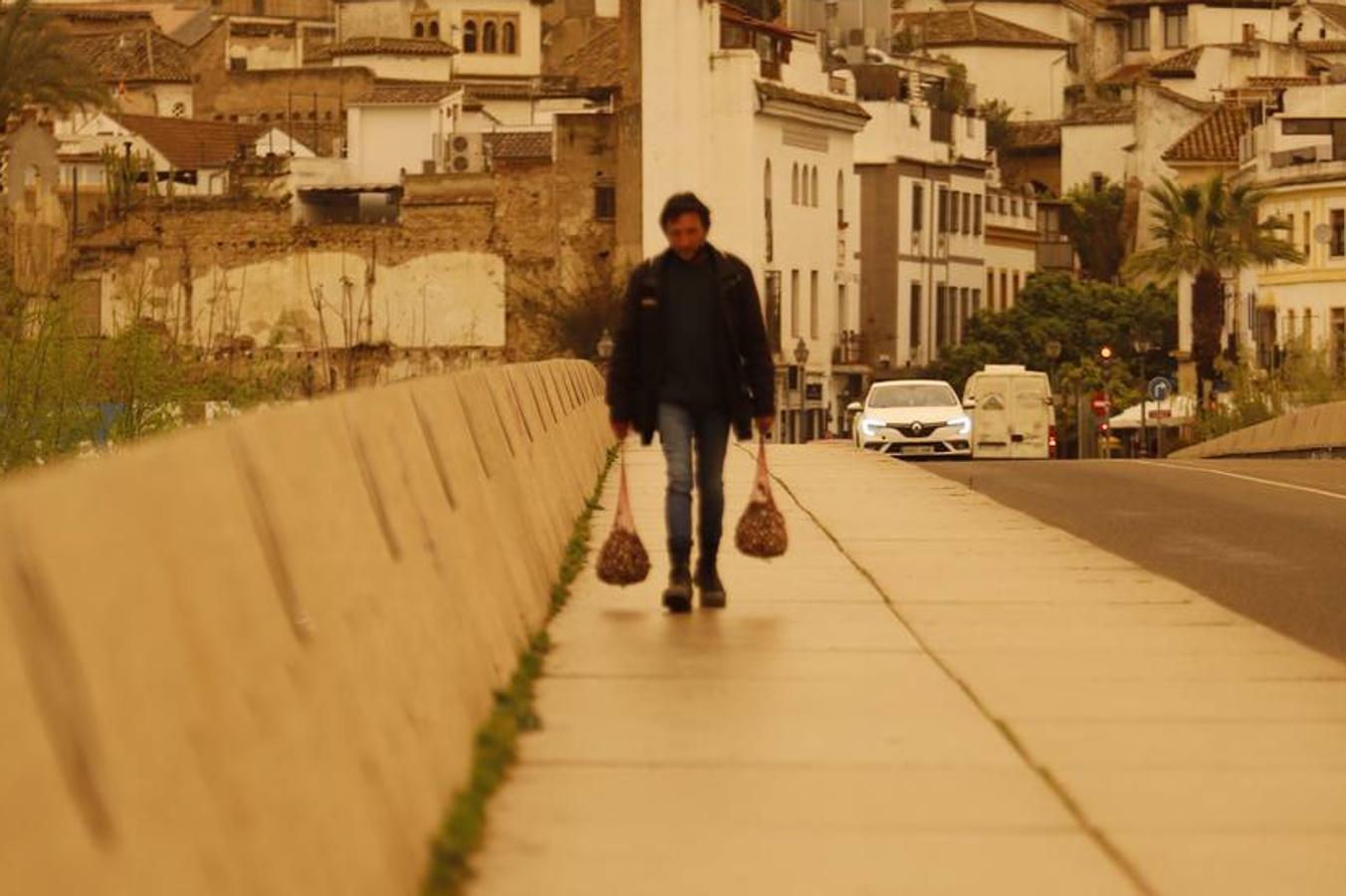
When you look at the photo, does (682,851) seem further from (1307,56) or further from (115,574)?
(1307,56)

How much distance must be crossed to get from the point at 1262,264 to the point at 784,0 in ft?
112

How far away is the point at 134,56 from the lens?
16725cm

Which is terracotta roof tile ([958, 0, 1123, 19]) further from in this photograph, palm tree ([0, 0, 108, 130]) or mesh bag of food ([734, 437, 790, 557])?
mesh bag of food ([734, 437, 790, 557])

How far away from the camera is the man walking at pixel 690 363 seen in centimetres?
1573

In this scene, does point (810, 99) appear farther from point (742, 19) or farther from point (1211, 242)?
point (1211, 242)

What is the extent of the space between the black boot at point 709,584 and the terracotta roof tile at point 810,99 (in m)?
93.8

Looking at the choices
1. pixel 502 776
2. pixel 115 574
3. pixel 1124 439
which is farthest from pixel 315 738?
pixel 1124 439

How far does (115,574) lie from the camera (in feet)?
20.3

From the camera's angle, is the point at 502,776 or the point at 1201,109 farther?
the point at 1201,109

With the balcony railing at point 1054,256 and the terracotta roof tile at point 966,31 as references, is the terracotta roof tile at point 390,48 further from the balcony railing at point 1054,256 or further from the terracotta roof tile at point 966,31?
the balcony railing at point 1054,256

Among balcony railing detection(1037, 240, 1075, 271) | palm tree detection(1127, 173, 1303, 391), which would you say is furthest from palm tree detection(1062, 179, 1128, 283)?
palm tree detection(1127, 173, 1303, 391)

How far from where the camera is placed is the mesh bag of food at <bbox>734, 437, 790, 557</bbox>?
54.3ft

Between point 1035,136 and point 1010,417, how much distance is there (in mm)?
105946

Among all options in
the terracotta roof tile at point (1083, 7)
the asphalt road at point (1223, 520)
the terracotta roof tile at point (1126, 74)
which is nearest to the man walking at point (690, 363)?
the asphalt road at point (1223, 520)
